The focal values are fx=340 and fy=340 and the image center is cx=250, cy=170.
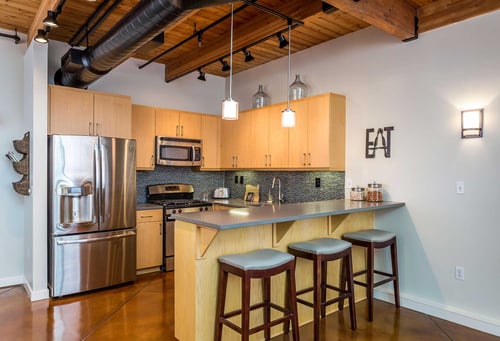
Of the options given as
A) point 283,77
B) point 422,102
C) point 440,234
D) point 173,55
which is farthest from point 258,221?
point 173,55

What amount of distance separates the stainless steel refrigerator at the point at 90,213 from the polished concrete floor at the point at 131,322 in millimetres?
258

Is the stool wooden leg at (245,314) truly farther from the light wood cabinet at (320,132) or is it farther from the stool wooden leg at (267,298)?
the light wood cabinet at (320,132)

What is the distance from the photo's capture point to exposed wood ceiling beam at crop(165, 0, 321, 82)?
3236 millimetres

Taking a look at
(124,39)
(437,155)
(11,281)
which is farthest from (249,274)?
(11,281)

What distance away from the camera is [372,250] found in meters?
3.19

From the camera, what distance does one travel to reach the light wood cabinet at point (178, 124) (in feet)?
16.0

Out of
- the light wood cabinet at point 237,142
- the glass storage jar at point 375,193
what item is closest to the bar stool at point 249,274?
the glass storage jar at point 375,193

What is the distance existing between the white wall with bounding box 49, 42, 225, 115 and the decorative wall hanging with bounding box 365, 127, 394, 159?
2909 millimetres

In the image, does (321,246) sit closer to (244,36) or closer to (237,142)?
(244,36)

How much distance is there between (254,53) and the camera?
4750mm

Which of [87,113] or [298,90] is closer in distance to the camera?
[87,113]

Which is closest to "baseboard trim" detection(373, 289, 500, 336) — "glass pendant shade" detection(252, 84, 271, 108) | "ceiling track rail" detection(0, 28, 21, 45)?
"glass pendant shade" detection(252, 84, 271, 108)

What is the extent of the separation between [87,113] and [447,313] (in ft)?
14.3

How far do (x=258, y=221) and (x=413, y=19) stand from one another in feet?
8.64
